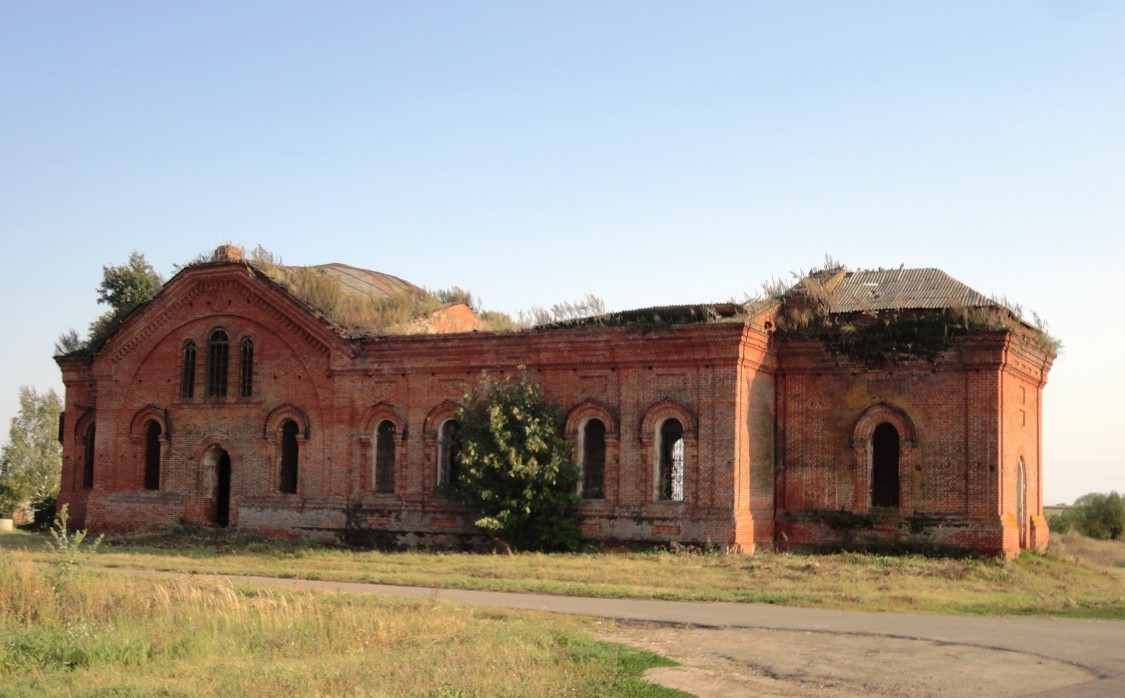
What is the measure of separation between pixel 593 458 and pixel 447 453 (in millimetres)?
3438

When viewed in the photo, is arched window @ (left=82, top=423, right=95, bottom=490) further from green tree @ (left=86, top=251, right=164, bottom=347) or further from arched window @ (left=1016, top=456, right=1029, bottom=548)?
arched window @ (left=1016, top=456, right=1029, bottom=548)

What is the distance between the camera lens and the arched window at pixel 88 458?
32219mm

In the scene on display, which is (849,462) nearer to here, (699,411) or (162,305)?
(699,411)

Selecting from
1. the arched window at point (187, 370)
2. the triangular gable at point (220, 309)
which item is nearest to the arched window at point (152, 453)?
the arched window at point (187, 370)

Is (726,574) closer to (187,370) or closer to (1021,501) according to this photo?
(1021,501)

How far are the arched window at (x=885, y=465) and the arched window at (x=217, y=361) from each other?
15399 millimetres

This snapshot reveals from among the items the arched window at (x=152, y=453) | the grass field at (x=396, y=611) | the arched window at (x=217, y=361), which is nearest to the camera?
the grass field at (x=396, y=611)

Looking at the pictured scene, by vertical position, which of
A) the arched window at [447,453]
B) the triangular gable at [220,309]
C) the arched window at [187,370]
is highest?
the triangular gable at [220,309]

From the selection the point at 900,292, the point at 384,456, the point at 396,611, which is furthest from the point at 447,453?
the point at 396,611

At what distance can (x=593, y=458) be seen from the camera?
2583 cm

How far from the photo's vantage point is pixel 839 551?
2409cm

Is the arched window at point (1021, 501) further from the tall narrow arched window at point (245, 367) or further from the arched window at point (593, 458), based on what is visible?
the tall narrow arched window at point (245, 367)

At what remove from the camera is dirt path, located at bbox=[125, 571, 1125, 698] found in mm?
10445

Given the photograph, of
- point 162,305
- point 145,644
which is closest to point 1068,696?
point 145,644
